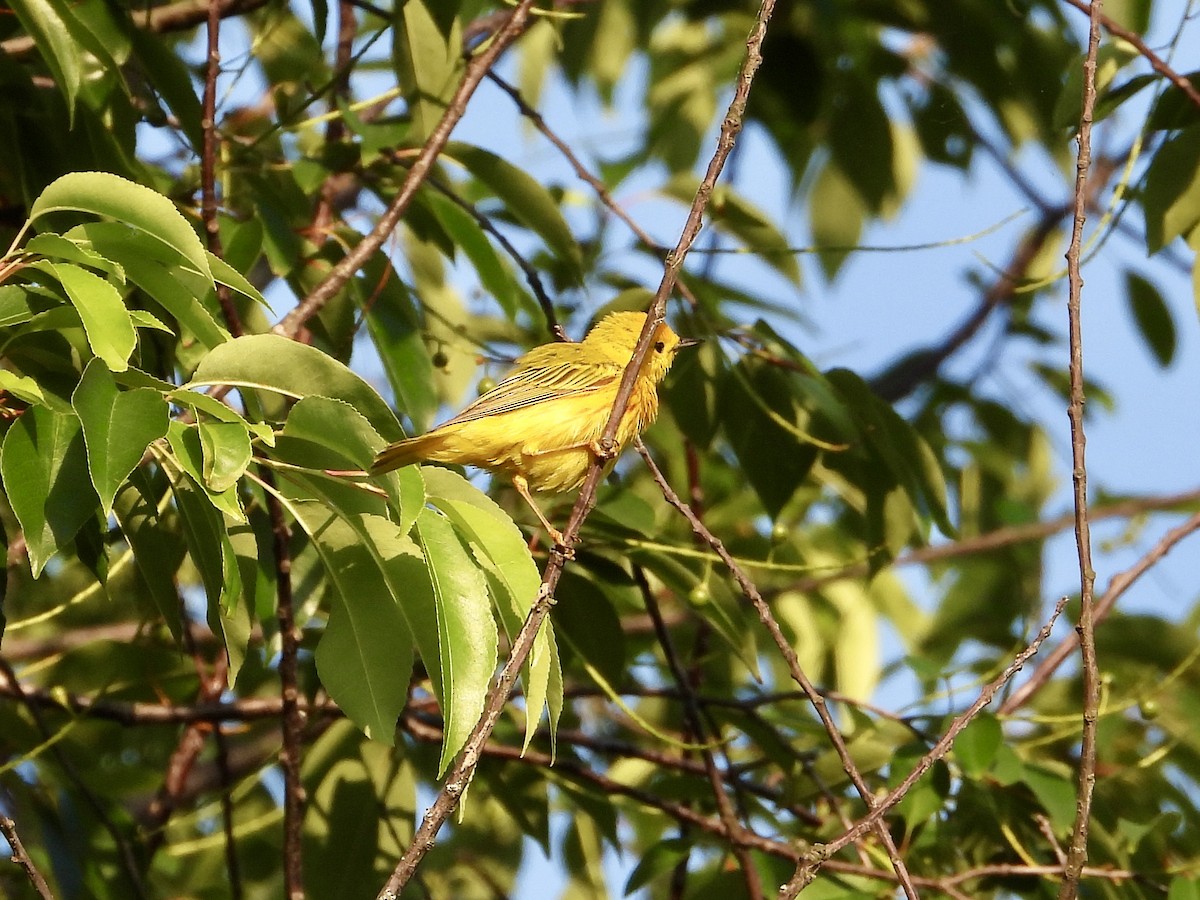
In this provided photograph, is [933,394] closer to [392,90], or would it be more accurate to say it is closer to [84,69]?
[392,90]

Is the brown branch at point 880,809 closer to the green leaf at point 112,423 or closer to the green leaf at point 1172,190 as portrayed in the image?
the green leaf at point 112,423

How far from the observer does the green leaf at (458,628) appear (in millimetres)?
2350

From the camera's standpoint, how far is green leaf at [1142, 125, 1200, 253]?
3.95 meters

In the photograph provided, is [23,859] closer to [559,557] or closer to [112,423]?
[112,423]

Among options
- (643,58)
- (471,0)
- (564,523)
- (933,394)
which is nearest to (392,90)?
(471,0)

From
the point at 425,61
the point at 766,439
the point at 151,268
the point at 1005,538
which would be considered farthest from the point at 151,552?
the point at 1005,538

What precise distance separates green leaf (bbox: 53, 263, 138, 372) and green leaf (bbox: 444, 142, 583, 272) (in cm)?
217

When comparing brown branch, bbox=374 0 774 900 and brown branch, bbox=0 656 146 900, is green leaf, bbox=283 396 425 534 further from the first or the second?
brown branch, bbox=0 656 146 900

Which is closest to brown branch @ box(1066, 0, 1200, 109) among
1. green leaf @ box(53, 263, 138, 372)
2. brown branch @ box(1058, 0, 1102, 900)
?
brown branch @ box(1058, 0, 1102, 900)

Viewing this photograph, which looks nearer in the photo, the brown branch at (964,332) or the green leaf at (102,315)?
the green leaf at (102,315)

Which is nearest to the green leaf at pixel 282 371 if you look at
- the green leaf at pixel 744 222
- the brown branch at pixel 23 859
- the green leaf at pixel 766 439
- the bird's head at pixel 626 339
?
the brown branch at pixel 23 859

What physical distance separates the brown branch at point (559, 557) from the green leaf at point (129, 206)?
781 millimetres

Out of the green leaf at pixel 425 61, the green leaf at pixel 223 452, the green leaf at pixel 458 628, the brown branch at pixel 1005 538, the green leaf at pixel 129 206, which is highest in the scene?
the green leaf at pixel 425 61

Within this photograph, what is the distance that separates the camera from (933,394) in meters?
7.81
